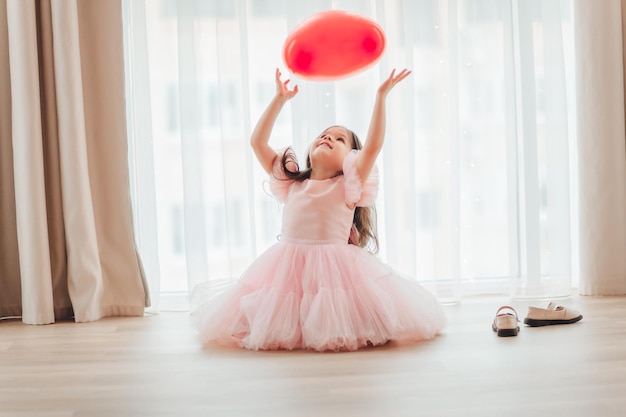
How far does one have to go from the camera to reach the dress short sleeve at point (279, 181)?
2.63 m

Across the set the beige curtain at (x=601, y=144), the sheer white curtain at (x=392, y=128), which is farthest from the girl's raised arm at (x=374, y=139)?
the beige curtain at (x=601, y=144)

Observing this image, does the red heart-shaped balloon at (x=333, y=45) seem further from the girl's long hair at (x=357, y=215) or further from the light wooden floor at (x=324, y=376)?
the light wooden floor at (x=324, y=376)

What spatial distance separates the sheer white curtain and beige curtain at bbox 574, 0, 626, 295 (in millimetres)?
87

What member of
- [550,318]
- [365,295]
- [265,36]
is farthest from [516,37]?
[365,295]

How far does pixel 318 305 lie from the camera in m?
2.25

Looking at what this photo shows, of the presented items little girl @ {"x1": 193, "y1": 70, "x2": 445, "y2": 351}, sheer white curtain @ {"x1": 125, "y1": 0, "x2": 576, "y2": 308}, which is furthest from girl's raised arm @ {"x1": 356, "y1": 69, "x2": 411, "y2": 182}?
sheer white curtain @ {"x1": 125, "y1": 0, "x2": 576, "y2": 308}

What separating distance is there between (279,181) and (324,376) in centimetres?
93

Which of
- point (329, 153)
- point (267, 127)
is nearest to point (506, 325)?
point (329, 153)

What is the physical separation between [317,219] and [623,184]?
1.43 m

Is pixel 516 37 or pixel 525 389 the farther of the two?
pixel 516 37

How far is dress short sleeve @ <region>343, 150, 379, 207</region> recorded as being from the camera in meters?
2.46

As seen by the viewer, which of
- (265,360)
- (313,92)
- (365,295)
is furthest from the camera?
(313,92)

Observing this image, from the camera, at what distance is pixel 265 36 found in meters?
3.03

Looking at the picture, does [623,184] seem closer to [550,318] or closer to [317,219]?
[550,318]
